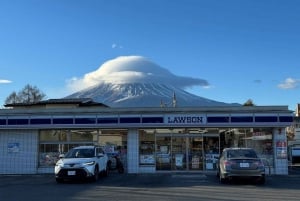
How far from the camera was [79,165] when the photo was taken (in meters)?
21.6

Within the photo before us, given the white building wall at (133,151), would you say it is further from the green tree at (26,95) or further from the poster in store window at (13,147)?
the green tree at (26,95)

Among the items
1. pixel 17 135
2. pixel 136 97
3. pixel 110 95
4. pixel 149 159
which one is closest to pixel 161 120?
pixel 149 159

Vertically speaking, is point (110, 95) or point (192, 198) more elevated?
point (110, 95)

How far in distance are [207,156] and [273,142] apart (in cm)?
403

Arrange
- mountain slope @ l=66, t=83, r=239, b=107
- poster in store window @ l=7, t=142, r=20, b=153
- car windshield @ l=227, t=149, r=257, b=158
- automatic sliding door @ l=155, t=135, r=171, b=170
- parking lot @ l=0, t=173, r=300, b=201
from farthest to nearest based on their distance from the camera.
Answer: mountain slope @ l=66, t=83, r=239, b=107 → poster in store window @ l=7, t=142, r=20, b=153 → automatic sliding door @ l=155, t=135, r=171, b=170 → car windshield @ l=227, t=149, r=257, b=158 → parking lot @ l=0, t=173, r=300, b=201

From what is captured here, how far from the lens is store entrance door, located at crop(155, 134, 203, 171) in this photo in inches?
1161

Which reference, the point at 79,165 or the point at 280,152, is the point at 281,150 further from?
the point at 79,165

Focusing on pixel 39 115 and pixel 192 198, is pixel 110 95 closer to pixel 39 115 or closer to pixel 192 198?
pixel 39 115

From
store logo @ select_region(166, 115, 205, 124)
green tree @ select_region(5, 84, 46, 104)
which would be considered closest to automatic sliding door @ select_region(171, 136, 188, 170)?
store logo @ select_region(166, 115, 205, 124)

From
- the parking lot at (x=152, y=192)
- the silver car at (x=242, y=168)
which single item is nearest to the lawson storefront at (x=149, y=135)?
the parking lot at (x=152, y=192)

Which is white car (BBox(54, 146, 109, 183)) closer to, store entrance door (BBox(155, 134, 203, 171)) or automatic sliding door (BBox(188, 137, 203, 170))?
store entrance door (BBox(155, 134, 203, 171))

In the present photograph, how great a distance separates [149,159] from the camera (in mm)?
29625

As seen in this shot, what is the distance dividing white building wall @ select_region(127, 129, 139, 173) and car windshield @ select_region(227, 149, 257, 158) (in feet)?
30.3

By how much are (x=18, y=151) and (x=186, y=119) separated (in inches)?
423
